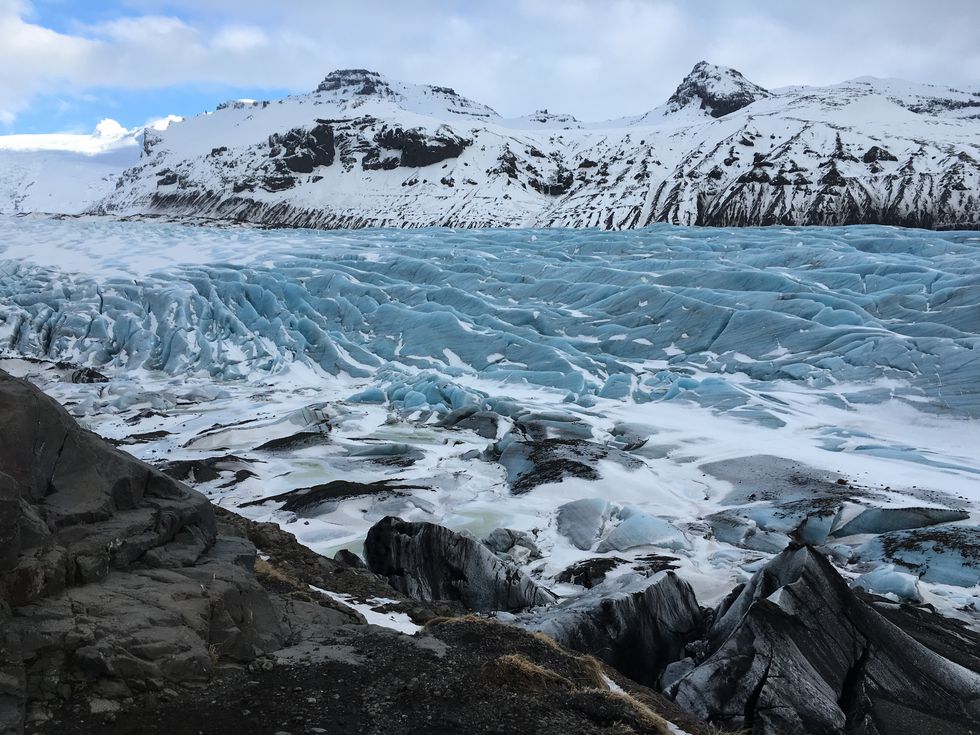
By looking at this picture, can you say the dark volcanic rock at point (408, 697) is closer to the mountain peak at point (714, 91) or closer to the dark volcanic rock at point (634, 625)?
the dark volcanic rock at point (634, 625)

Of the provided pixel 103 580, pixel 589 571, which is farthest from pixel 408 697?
pixel 589 571

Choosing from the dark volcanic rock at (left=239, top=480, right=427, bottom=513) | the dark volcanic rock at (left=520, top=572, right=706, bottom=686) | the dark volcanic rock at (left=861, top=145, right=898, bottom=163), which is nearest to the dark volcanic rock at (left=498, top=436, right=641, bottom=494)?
the dark volcanic rock at (left=239, top=480, right=427, bottom=513)

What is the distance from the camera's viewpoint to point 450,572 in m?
7.79

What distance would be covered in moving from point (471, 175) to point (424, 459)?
69.0 m

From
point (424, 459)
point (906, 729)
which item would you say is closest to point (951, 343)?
point (424, 459)

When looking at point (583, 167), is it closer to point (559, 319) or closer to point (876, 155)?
point (876, 155)

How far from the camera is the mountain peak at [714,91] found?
381 feet

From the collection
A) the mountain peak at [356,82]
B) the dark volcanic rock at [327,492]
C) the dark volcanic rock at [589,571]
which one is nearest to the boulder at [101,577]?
the dark volcanic rock at [589,571]

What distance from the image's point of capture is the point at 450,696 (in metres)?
4.35

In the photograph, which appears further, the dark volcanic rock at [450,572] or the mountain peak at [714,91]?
the mountain peak at [714,91]

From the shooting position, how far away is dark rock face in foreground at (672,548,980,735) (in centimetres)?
529

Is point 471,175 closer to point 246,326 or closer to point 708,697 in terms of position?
point 246,326

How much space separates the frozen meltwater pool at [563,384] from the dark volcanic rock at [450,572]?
97cm

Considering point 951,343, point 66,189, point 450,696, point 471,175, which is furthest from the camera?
point 66,189
